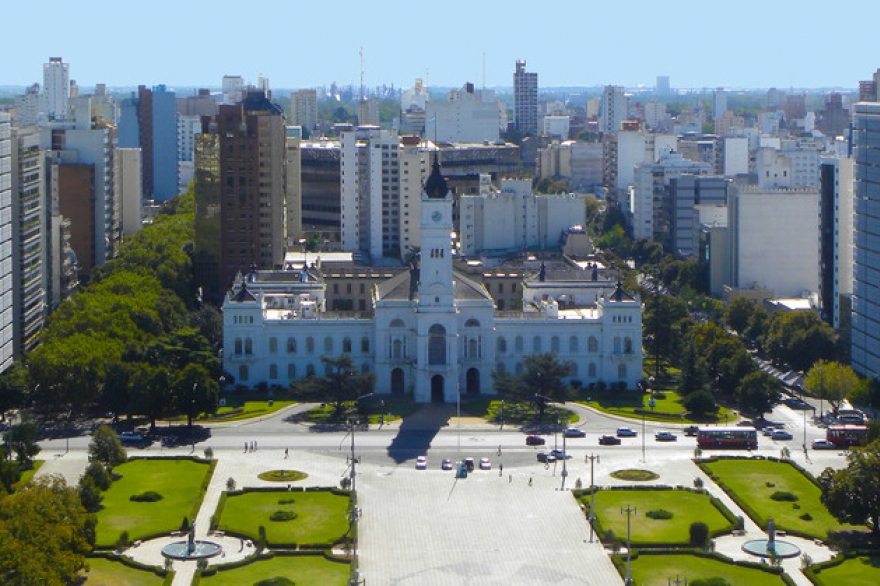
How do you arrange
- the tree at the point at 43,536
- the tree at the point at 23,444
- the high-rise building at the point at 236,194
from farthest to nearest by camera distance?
the high-rise building at the point at 236,194 < the tree at the point at 23,444 < the tree at the point at 43,536

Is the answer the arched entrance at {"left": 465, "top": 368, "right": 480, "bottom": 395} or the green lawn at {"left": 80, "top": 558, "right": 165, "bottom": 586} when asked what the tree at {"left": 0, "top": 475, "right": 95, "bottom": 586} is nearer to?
the green lawn at {"left": 80, "top": 558, "right": 165, "bottom": 586}

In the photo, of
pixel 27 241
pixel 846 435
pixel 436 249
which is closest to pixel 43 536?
pixel 436 249

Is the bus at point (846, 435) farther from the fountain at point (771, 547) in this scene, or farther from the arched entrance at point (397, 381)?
the arched entrance at point (397, 381)

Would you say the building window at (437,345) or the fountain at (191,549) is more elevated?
the building window at (437,345)

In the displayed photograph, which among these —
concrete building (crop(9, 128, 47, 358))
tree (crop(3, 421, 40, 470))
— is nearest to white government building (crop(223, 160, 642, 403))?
concrete building (crop(9, 128, 47, 358))

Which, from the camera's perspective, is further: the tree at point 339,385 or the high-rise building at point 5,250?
the high-rise building at point 5,250

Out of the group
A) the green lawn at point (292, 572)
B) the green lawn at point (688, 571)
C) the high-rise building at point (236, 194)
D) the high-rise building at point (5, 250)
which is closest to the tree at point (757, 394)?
the green lawn at point (688, 571)
